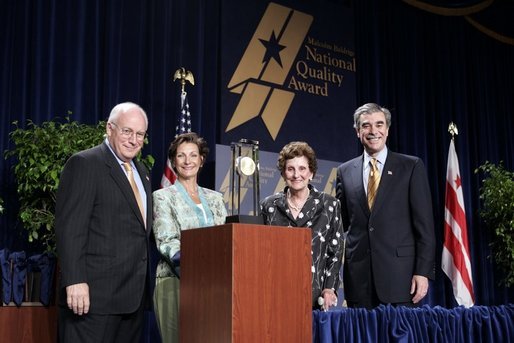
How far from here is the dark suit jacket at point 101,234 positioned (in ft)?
8.33

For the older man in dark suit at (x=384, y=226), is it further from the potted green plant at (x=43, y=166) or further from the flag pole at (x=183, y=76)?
the flag pole at (x=183, y=76)

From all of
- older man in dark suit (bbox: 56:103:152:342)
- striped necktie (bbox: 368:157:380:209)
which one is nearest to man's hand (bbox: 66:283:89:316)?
older man in dark suit (bbox: 56:103:152:342)

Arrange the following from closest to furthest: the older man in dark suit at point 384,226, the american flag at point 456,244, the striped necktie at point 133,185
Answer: the striped necktie at point 133,185
the older man in dark suit at point 384,226
the american flag at point 456,244

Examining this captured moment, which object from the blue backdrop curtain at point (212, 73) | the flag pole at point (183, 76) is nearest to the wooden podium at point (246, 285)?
the blue backdrop curtain at point (212, 73)

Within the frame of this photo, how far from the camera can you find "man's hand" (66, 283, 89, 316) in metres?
2.48

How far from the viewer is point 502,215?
23.6 feet

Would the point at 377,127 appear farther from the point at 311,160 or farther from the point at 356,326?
the point at 356,326

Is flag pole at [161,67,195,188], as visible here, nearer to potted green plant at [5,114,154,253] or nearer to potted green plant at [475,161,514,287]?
potted green plant at [5,114,154,253]

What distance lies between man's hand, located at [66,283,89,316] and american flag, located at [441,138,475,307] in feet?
16.0

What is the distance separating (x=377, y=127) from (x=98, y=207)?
1.49m

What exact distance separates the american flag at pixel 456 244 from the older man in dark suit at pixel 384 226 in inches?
140

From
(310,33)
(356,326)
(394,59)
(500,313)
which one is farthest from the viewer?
(394,59)

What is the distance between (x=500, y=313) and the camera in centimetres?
264

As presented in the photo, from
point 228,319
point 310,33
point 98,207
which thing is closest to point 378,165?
point 98,207
